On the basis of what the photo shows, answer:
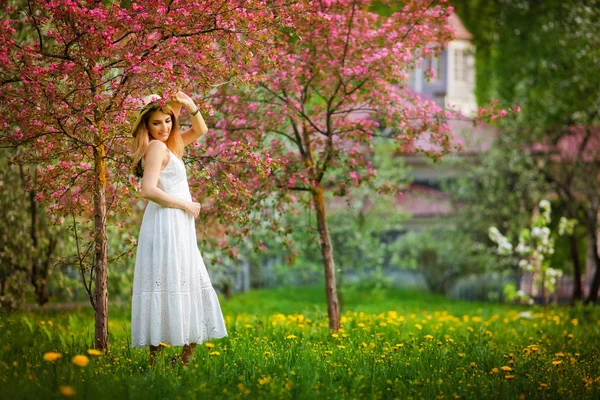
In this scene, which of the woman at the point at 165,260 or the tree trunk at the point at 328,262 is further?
the tree trunk at the point at 328,262

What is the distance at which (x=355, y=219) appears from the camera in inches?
666

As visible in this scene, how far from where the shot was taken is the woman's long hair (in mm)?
6008

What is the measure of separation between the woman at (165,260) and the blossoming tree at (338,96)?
1.95 m

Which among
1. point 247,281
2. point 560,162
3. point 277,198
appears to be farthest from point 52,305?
point 560,162

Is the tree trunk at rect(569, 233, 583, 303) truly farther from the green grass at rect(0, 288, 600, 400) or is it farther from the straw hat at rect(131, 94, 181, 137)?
the straw hat at rect(131, 94, 181, 137)

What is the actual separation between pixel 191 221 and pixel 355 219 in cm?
1112

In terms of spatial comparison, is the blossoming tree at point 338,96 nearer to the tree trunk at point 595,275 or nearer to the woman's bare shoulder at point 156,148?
the woman's bare shoulder at point 156,148

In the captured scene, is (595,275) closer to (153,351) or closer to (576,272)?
(576,272)

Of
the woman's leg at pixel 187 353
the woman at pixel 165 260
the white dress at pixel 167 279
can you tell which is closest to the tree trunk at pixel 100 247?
the woman at pixel 165 260

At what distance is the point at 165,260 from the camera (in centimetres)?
577

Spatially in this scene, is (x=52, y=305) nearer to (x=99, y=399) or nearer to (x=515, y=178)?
(x=99, y=399)

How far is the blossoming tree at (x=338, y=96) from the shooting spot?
7.89 m

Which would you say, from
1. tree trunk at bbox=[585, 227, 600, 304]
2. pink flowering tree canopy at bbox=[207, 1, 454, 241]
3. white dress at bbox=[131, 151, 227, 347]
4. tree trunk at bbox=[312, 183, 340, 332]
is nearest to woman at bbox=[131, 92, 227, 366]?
white dress at bbox=[131, 151, 227, 347]

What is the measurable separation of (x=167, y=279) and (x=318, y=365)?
1.43 metres
